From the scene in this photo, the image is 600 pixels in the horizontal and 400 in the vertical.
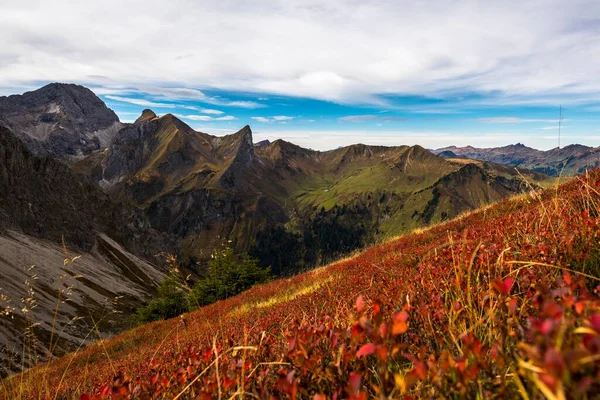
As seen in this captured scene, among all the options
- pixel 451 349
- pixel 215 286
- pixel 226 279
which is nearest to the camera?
pixel 451 349

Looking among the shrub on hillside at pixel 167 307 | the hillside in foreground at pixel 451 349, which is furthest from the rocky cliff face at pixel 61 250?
the hillside in foreground at pixel 451 349

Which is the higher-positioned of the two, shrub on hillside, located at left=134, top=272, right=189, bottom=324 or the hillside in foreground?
the hillside in foreground

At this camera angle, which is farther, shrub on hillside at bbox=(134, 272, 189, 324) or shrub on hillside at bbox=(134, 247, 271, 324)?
shrub on hillside at bbox=(134, 272, 189, 324)

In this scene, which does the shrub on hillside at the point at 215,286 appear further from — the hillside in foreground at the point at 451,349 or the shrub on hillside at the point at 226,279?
the hillside in foreground at the point at 451,349

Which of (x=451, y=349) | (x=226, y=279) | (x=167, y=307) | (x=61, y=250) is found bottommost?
(x=61, y=250)

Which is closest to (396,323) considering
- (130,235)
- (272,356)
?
(272,356)

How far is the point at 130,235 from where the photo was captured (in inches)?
5576

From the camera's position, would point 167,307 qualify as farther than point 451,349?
Yes

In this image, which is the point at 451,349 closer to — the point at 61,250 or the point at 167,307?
the point at 167,307

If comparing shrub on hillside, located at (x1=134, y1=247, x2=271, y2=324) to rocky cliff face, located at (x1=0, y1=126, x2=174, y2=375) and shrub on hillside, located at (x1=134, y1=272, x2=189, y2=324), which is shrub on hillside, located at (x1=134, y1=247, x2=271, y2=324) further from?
rocky cliff face, located at (x1=0, y1=126, x2=174, y2=375)

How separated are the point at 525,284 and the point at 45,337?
169 ft

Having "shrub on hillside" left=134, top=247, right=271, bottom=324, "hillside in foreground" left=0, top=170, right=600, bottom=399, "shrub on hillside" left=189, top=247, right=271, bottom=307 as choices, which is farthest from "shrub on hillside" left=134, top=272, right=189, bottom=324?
"hillside in foreground" left=0, top=170, right=600, bottom=399

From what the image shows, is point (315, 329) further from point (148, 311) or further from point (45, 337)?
point (45, 337)

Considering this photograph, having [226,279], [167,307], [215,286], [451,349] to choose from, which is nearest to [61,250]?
[167,307]
